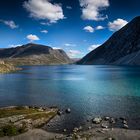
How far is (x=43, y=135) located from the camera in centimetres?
3769

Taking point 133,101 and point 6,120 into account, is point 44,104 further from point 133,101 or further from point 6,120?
point 133,101

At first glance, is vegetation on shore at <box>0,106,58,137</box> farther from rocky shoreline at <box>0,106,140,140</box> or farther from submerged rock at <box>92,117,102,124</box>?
submerged rock at <box>92,117,102,124</box>

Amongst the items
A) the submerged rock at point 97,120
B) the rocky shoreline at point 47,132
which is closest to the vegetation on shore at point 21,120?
the rocky shoreline at point 47,132

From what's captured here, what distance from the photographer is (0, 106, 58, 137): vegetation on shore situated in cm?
3841

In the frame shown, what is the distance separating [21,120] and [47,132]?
6.37m

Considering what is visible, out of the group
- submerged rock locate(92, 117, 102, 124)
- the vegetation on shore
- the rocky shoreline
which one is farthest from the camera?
submerged rock locate(92, 117, 102, 124)

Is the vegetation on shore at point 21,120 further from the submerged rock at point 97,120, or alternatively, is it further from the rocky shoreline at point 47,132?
the submerged rock at point 97,120

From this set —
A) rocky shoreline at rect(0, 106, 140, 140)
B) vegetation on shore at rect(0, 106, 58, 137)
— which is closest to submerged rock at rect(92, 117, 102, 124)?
rocky shoreline at rect(0, 106, 140, 140)

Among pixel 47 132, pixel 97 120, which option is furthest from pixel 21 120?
pixel 97 120

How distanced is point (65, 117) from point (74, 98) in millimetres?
21597

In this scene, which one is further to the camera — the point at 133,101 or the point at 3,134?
the point at 133,101

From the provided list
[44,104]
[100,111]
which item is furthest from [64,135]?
[44,104]

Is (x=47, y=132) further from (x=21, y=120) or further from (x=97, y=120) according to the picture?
(x=97, y=120)

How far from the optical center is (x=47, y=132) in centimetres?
3953
